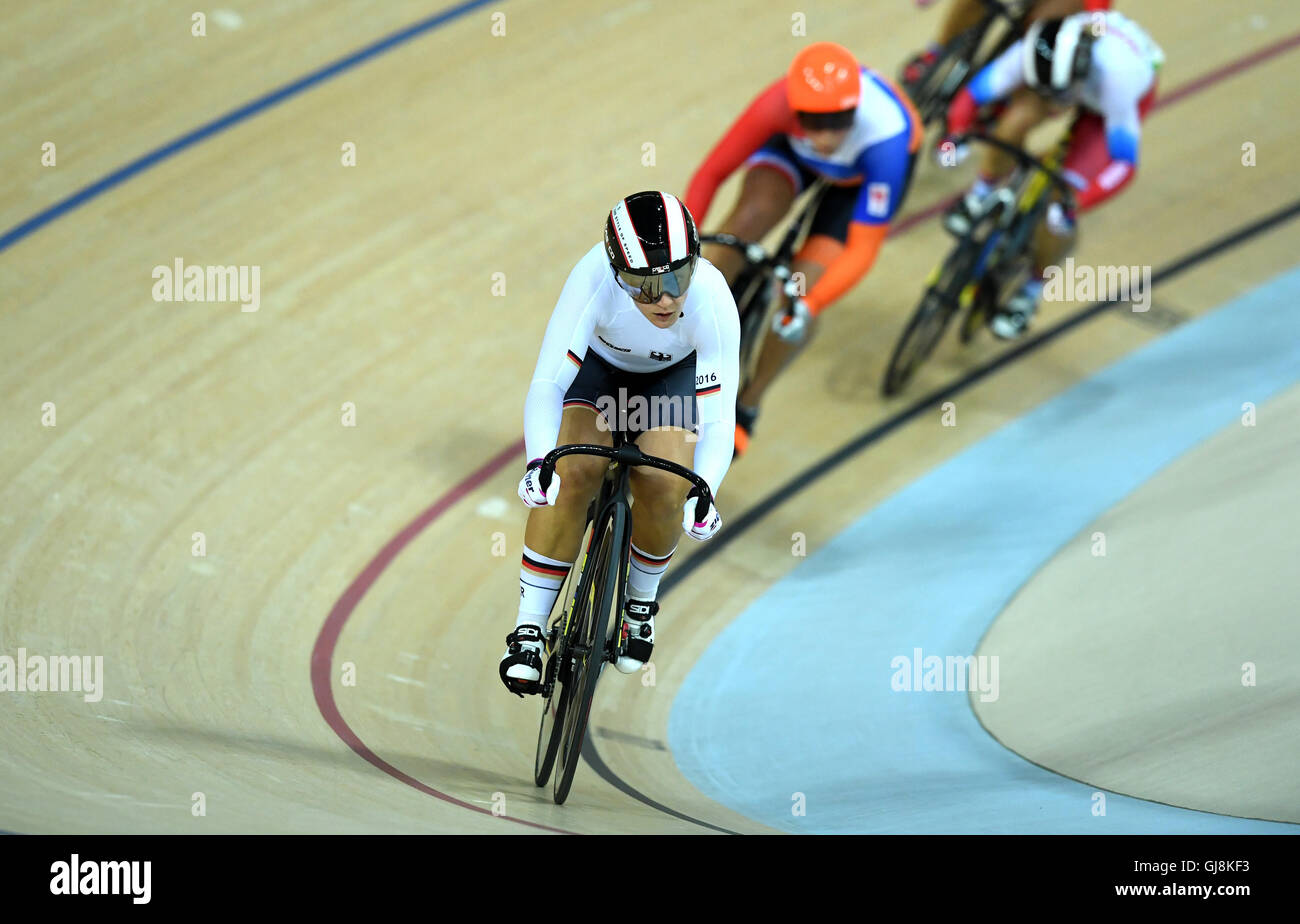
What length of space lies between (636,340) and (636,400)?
6.0 inches

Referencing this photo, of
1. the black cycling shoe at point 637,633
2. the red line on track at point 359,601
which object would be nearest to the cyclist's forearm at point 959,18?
the red line on track at point 359,601

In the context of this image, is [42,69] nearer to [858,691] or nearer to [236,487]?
[236,487]

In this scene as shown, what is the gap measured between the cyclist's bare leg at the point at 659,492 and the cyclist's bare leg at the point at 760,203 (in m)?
1.58

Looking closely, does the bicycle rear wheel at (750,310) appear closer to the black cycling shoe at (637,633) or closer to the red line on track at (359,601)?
the red line on track at (359,601)

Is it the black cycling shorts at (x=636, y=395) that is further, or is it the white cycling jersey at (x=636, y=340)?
the black cycling shorts at (x=636, y=395)

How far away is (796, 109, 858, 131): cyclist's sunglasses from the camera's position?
14.3 feet

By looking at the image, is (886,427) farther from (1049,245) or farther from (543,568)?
(543,568)

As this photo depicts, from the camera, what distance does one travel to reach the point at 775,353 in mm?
4688

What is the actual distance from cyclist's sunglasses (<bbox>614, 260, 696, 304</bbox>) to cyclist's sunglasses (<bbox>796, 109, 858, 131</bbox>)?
4.93 ft

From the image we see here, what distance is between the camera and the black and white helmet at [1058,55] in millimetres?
5133

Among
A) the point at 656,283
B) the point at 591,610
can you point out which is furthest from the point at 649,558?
the point at 656,283

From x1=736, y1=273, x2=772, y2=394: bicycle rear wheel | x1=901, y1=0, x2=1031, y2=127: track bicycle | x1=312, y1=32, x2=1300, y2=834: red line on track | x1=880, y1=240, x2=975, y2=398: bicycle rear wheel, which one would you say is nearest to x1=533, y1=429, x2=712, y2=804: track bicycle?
x1=312, y1=32, x2=1300, y2=834: red line on track
